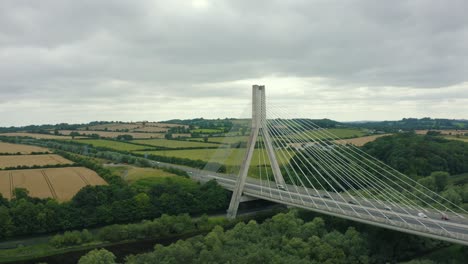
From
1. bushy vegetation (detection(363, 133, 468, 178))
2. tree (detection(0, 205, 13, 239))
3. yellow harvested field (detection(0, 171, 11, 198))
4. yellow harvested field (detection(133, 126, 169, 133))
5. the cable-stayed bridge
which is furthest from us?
yellow harvested field (detection(133, 126, 169, 133))

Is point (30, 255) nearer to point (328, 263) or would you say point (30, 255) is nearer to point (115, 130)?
point (328, 263)

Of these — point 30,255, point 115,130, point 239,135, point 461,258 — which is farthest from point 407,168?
point 115,130

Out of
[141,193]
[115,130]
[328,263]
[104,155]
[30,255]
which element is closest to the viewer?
[328,263]

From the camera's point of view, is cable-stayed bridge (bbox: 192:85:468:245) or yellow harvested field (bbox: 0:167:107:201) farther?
yellow harvested field (bbox: 0:167:107:201)

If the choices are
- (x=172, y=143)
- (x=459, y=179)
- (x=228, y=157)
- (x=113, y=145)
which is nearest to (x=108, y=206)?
(x=228, y=157)

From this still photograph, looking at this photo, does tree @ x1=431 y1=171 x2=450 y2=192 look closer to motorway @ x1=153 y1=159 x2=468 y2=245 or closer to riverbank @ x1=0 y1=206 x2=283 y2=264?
motorway @ x1=153 y1=159 x2=468 y2=245

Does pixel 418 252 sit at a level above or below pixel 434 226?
below

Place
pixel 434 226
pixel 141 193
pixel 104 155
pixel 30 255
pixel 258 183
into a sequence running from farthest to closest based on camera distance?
pixel 104 155 < pixel 258 183 < pixel 141 193 < pixel 30 255 < pixel 434 226

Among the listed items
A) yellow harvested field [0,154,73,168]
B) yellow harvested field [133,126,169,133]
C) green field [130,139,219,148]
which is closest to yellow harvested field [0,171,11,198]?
yellow harvested field [0,154,73,168]

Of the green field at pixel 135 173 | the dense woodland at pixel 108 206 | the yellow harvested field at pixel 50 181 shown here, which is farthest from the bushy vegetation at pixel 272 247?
the green field at pixel 135 173
